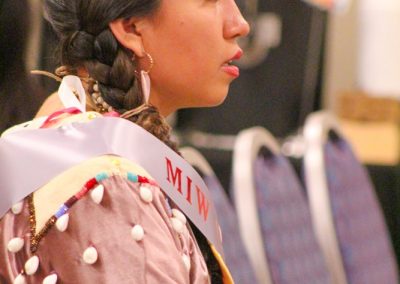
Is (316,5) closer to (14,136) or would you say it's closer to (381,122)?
(381,122)

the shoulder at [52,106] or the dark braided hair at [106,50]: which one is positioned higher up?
the dark braided hair at [106,50]

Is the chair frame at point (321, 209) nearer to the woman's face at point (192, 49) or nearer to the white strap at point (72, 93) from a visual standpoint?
the woman's face at point (192, 49)

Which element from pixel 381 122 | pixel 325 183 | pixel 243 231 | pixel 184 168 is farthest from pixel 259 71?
pixel 184 168

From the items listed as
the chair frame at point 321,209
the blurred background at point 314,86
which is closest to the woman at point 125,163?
the chair frame at point 321,209

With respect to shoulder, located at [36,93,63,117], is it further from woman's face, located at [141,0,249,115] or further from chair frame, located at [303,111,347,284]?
chair frame, located at [303,111,347,284]

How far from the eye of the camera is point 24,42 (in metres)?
1.78

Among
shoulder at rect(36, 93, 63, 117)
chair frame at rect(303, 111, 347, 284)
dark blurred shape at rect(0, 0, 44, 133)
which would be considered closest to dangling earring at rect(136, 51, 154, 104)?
shoulder at rect(36, 93, 63, 117)

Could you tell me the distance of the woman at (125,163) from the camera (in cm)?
108

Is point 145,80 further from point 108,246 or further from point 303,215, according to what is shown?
point 303,215

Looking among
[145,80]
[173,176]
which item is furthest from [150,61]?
[173,176]

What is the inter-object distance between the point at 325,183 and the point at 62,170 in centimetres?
129

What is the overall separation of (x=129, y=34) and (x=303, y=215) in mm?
1148

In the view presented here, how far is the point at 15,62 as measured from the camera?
5.74 feet

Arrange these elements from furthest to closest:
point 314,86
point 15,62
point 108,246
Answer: point 314,86
point 15,62
point 108,246
